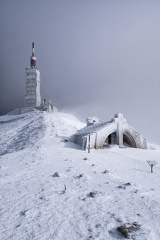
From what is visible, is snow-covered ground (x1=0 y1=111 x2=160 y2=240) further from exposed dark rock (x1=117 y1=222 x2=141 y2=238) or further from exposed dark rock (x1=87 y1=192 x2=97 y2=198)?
exposed dark rock (x1=117 y1=222 x2=141 y2=238)

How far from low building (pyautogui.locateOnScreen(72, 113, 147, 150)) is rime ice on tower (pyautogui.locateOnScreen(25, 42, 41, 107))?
60859 millimetres

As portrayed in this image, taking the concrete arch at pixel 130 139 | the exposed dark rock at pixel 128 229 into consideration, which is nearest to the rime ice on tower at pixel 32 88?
the concrete arch at pixel 130 139

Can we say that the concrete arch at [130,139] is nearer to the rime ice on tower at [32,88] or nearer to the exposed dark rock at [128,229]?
the exposed dark rock at [128,229]

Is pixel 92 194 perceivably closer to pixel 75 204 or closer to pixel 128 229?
pixel 75 204

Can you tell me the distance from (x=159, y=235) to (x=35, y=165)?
1096cm

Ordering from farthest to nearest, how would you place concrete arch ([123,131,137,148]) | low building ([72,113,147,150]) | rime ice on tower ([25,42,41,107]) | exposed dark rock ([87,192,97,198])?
1. rime ice on tower ([25,42,41,107])
2. concrete arch ([123,131,137,148])
3. low building ([72,113,147,150])
4. exposed dark rock ([87,192,97,198])

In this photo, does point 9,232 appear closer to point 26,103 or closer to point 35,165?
point 35,165

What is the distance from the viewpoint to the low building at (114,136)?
24031 mm

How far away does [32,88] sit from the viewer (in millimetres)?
87125

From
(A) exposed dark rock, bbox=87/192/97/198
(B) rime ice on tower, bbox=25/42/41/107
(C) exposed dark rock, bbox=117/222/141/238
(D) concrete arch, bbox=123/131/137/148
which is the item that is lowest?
(C) exposed dark rock, bbox=117/222/141/238

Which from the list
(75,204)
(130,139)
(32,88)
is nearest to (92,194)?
(75,204)

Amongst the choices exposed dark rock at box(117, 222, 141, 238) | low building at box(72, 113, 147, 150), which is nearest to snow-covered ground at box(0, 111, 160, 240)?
exposed dark rock at box(117, 222, 141, 238)

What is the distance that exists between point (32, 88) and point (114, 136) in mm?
66658

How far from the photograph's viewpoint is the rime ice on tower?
281 feet
